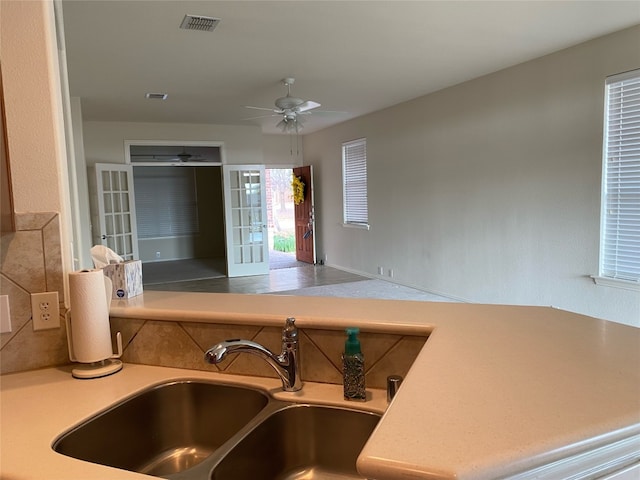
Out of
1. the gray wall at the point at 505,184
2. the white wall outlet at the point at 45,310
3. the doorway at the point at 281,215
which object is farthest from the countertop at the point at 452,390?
the doorway at the point at 281,215

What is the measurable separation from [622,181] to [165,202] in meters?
9.25

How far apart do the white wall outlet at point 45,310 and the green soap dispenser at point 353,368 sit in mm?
974

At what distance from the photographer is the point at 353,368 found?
4.08 ft

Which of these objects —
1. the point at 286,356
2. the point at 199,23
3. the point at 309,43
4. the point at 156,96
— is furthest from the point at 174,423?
the point at 156,96

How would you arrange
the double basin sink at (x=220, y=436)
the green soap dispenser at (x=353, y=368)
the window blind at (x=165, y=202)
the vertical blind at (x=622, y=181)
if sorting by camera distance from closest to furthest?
the double basin sink at (x=220, y=436) → the green soap dispenser at (x=353, y=368) → the vertical blind at (x=622, y=181) → the window blind at (x=165, y=202)

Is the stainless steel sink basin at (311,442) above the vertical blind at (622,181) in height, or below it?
below

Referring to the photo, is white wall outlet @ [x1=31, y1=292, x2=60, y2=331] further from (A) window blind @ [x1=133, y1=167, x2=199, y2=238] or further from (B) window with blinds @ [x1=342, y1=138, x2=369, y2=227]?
(A) window blind @ [x1=133, y1=167, x2=199, y2=238]

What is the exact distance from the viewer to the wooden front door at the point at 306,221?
9227 mm

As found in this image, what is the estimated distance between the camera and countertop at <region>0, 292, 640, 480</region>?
0.67 m

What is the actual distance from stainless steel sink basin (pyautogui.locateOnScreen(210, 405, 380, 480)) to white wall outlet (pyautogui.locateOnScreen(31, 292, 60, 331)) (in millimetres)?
816

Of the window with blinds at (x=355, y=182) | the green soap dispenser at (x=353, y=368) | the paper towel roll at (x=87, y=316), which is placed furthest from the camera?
the window with blinds at (x=355, y=182)

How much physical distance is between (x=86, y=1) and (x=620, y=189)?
14.0 ft

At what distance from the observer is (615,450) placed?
0.75 meters

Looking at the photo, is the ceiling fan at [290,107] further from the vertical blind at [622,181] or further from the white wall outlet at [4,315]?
the white wall outlet at [4,315]
